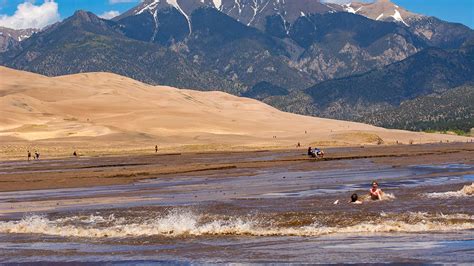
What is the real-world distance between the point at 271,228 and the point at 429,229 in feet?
18.8

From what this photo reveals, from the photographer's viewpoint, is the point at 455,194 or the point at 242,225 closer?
the point at 242,225

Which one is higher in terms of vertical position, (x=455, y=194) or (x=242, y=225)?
(x=455, y=194)

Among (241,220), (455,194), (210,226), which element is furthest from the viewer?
(455,194)

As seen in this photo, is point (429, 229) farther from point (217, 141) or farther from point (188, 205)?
point (217, 141)

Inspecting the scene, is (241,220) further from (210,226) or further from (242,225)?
(210,226)

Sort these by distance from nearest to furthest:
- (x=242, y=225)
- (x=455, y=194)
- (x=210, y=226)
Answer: (x=242, y=225)
(x=210, y=226)
(x=455, y=194)

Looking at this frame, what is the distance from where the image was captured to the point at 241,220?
106 feet

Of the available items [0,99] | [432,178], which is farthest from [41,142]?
[432,178]

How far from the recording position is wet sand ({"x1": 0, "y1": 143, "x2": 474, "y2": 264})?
24.7 m

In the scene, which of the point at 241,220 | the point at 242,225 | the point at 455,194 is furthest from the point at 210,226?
the point at 455,194

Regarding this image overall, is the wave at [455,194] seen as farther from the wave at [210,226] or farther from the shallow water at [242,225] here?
the wave at [210,226]

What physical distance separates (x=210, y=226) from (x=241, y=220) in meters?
1.73

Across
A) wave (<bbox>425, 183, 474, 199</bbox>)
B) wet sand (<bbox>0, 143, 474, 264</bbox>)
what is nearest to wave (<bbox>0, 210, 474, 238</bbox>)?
wet sand (<bbox>0, 143, 474, 264</bbox>)

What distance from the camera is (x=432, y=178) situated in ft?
176
